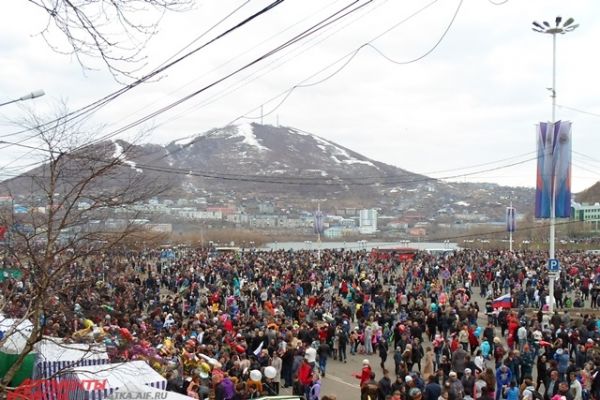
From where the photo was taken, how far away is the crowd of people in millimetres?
11609

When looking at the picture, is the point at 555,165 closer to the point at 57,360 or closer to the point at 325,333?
the point at 325,333

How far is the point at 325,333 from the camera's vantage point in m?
17.6

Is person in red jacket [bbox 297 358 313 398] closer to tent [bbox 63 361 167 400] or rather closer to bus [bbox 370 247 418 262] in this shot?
tent [bbox 63 361 167 400]

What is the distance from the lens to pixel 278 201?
7761 inches

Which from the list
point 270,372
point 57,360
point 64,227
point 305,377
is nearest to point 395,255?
point 305,377

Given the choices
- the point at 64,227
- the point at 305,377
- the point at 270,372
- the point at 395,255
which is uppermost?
the point at 64,227

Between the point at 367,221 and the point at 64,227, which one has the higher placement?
the point at 367,221

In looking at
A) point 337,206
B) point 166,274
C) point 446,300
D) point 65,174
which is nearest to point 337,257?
point 166,274

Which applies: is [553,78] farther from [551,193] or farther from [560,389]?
[560,389]

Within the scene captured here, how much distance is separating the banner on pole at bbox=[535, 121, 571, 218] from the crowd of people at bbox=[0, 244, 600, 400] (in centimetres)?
387

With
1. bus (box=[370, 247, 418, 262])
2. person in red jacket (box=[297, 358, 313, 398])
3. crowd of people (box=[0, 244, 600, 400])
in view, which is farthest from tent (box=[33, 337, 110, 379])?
bus (box=[370, 247, 418, 262])

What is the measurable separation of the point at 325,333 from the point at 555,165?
10919mm

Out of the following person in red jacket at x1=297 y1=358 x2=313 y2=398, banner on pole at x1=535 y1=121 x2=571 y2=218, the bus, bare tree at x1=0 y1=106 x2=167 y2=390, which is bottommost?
person in red jacket at x1=297 y1=358 x2=313 y2=398

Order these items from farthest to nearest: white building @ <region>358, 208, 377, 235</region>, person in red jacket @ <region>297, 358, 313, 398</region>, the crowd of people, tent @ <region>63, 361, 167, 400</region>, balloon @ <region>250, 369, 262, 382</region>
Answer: white building @ <region>358, 208, 377, 235</region> < person in red jacket @ <region>297, 358, 313, 398</region> < balloon @ <region>250, 369, 262, 382</region> < the crowd of people < tent @ <region>63, 361, 167, 400</region>
